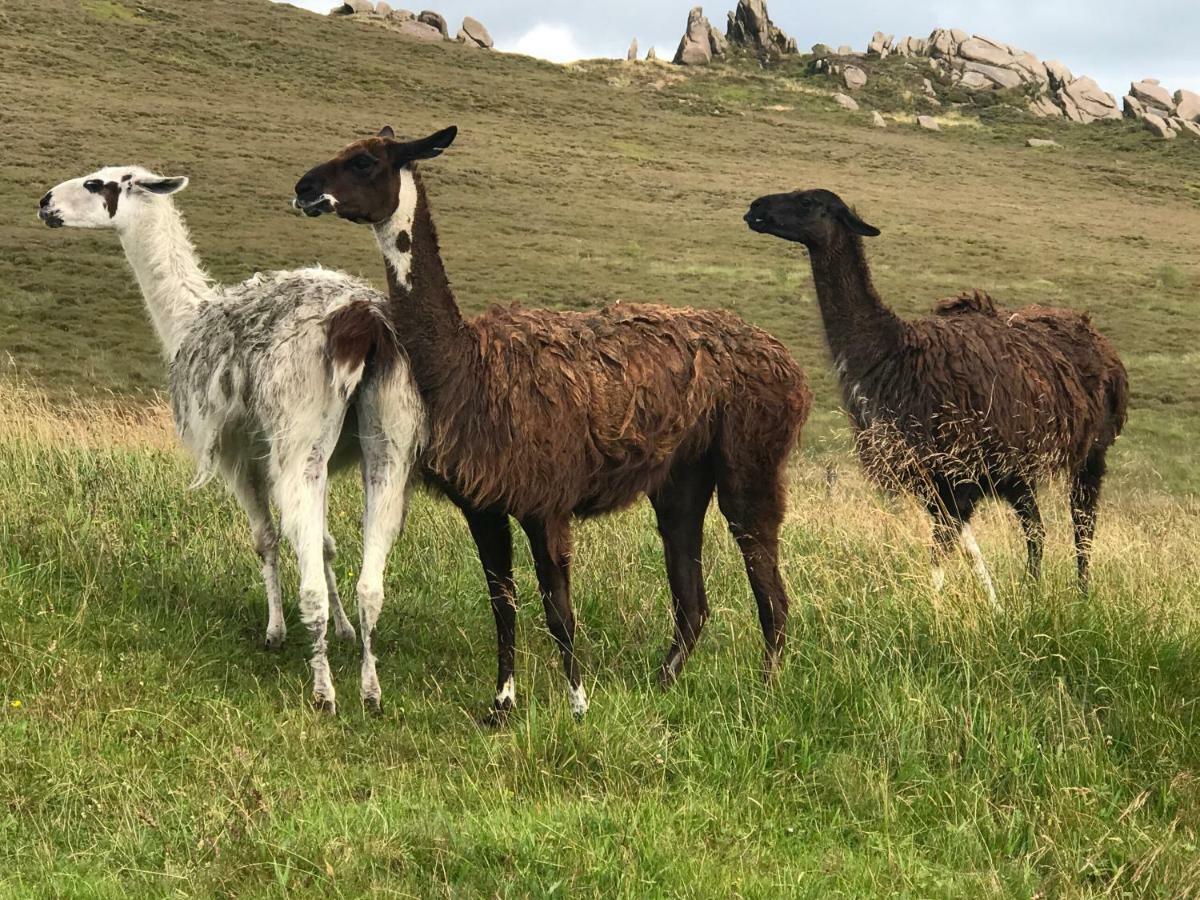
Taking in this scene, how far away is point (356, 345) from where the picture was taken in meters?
4.93

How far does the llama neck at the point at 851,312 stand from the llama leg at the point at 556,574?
3319mm

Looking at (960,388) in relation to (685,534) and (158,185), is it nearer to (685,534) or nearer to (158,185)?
(685,534)

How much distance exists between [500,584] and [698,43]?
98189 millimetres

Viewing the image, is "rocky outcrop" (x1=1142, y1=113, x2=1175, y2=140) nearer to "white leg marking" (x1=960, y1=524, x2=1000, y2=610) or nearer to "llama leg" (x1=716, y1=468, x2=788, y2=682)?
"white leg marking" (x1=960, y1=524, x2=1000, y2=610)

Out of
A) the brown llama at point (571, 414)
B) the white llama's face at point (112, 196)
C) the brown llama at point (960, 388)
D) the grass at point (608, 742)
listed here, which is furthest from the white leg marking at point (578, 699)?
the white llama's face at point (112, 196)

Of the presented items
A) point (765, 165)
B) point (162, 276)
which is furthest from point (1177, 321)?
point (162, 276)

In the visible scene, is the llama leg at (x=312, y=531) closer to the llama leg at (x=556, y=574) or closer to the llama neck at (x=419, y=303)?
the llama neck at (x=419, y=303)

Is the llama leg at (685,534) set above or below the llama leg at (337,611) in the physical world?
above

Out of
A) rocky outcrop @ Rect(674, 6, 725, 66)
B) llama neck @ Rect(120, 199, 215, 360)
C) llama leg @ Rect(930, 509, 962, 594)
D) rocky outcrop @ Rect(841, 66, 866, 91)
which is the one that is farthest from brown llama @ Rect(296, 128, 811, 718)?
rocky outcrop @ Rect(674, 6, 725, 66)

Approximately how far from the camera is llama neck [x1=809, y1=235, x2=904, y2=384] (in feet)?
25.0

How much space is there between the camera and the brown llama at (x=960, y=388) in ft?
23.1

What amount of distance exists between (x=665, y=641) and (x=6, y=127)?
43.1 metres

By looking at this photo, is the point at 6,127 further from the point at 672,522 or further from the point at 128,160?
the point at 672,522

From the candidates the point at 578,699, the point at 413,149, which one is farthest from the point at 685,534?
the point at 413,149
